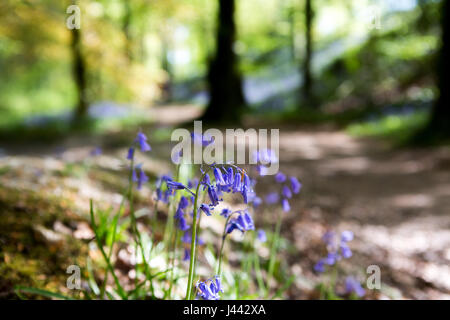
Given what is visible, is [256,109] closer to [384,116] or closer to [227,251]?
[384,116]

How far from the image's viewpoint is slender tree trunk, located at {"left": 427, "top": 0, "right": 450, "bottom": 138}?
23.9 feet

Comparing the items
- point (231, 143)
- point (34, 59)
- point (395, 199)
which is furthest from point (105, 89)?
point (395, 199)

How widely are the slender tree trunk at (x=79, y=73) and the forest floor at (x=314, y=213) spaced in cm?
337

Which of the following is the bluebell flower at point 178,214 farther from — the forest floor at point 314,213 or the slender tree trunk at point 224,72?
the slender tree trunk at point 224,72

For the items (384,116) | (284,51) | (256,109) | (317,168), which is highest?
(284,51)

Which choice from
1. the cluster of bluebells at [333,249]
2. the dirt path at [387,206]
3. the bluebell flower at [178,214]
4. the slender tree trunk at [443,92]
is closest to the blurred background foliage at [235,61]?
the slender tree trunk at [443,92]

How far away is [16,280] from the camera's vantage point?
5.50 ft

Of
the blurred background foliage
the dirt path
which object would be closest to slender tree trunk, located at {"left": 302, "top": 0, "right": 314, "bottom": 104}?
the blurred background foliage

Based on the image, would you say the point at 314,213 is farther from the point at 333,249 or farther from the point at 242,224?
the point at 242,224

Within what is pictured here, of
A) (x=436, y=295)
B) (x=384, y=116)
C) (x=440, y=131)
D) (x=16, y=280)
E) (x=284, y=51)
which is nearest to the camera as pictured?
(x=16, y=280)

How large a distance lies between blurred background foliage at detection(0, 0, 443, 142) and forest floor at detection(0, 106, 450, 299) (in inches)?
97.2

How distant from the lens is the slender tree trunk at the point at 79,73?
9391mm

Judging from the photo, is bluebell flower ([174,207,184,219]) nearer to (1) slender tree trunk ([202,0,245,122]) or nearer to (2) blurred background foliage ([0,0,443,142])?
(2) blurred background foliage ([0,0,443,142])

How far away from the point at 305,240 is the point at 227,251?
110cm
